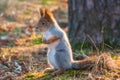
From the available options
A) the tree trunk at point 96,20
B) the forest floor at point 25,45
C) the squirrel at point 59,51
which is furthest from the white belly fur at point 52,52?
the tree trunk at point 96,20

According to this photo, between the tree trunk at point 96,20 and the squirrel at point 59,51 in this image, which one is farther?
the tree trunk at point 96,20

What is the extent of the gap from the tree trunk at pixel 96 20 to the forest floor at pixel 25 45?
405mm

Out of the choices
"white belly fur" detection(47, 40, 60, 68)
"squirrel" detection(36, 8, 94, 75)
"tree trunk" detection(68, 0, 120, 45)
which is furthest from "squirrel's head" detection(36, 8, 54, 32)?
"tree trunk" detection(68, 0, 120, 45)

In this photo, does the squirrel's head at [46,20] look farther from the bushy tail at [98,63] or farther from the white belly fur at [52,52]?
the bushy tail at [98,63]

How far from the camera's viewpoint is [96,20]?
6719 mm

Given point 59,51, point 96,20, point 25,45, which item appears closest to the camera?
point 59,51

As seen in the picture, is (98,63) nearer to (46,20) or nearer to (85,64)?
(85,64)

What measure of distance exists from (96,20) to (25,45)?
56.6 inches

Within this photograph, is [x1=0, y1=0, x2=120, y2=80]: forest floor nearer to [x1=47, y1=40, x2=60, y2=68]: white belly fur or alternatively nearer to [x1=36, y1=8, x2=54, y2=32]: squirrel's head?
[x1=47, y1=40, x2=60, y2=68]: white belly fur

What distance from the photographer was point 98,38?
6734 millimetres

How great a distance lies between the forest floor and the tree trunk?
0.41 metres

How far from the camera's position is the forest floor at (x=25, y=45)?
17.6 ft

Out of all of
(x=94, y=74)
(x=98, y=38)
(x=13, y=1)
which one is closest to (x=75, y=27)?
(x=98, y=38)

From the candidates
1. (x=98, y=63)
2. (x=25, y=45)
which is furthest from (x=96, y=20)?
(x=98, y=63)
